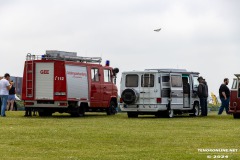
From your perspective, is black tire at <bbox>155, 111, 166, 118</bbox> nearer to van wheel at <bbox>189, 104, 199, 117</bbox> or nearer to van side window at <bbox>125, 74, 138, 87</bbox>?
van side window at <bbox>125, 74, 138, 87</bbox>

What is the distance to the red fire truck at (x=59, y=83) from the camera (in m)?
32.6

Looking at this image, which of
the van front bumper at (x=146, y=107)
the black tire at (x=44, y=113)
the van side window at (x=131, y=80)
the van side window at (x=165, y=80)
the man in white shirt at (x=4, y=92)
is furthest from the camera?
the black tire at (x=44, y=113)

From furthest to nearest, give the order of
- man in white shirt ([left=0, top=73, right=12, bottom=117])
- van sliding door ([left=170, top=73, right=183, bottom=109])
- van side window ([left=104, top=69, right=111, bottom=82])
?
1. van side window ([left=104, top=69, right=111, bottom=82])
2. van sliding door ([left=170, top=73, right=183, bottom=109])
3. man in white shirt ([left=0, top=73, right=12, bottom=117])

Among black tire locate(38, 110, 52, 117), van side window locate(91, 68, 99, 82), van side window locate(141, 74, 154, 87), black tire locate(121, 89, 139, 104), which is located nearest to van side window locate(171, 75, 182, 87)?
van side window locate(141, 74, 154, 87)

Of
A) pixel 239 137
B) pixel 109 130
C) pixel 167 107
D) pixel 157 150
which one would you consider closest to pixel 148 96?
pixel 167 107

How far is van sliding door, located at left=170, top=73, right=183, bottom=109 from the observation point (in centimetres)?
3434

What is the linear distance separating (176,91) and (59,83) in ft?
19.4

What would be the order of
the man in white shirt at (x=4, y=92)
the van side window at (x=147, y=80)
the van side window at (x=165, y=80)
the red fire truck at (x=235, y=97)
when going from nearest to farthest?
the man in white shirt at (x=4, y=92), the red fire truck at (x=235, y=97), the van side window at (x=147, y=80), the van side window at (x=165, y=80)

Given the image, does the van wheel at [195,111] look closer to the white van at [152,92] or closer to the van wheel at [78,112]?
the white van at [152,92]

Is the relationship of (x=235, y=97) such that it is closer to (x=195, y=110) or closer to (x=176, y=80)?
(x=176, y=80)

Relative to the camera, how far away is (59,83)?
32.5m

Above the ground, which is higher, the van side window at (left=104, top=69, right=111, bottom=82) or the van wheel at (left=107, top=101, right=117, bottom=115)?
the van side window at (left=104, top=69, right=111, bottom=82)

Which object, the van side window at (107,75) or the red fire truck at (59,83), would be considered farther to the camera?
the van side window at (107,75)

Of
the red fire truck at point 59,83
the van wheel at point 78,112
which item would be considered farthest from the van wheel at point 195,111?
the van wheel at point 78,112
